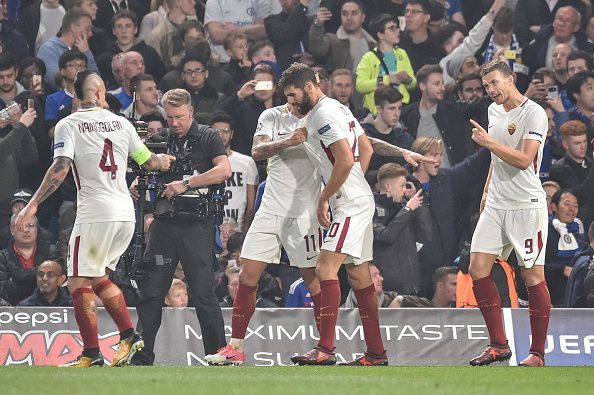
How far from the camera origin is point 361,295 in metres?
11.5

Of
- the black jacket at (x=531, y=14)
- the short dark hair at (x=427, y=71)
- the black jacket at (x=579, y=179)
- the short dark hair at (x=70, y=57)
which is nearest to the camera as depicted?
the black jacket at (x=579, y=179)

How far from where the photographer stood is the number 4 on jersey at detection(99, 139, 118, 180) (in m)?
11.0

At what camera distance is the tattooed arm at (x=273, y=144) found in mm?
11219

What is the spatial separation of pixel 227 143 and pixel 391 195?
214 centimetres

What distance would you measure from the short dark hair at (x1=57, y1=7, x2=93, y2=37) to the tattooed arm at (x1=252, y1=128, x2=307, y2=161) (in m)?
6.29

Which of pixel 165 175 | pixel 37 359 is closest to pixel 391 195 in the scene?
pixel 165 175

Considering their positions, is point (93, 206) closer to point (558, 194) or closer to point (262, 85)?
point (262, 85)

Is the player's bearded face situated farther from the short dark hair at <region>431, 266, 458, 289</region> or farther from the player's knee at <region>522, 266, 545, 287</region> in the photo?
the short dark hair at <region>431, 266, 458, 289</region>

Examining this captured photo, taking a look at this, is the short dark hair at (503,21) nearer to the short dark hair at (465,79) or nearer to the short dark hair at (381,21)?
the short dark hair at (465,79)

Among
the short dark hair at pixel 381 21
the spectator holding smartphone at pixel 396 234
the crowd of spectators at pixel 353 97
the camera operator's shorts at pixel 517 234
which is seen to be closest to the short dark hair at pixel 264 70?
the crowd of spectators at pixel 353 97

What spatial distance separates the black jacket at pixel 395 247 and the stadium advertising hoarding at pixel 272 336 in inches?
46.2

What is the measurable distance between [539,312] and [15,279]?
6.14 meters

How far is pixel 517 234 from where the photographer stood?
11352mm

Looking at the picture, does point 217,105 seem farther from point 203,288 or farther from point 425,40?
point 203,288
